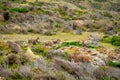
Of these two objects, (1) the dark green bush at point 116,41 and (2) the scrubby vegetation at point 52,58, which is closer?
(2) the scrubby vegetation at point 52,58

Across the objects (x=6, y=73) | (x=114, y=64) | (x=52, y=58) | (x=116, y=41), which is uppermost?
(x=6, y=73)

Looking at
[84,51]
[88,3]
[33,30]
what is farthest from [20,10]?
[88,3]

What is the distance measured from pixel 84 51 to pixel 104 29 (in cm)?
1740

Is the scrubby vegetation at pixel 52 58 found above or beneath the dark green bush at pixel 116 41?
above

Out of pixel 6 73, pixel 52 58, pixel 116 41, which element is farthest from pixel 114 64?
pixel 116 41

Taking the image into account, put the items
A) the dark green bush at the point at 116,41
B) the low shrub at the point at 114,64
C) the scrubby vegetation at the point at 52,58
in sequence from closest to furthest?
the scrubby vegetation at the point at 52,58, the low shrub at the point at 114,64, the dark green bush at the point at 116,41

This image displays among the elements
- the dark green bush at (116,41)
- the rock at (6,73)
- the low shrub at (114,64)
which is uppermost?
the rock at (6,73)

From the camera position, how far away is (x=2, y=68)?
410 inches

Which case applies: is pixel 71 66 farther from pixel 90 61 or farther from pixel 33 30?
pixel 33 30

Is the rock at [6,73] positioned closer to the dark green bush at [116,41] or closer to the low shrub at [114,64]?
the low shrub at [114,64]

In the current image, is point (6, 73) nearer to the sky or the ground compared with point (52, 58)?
nearer to the sky

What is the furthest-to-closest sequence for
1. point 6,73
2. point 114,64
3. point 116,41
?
1. point 116,41
2. point 114,64
3. point 6,73

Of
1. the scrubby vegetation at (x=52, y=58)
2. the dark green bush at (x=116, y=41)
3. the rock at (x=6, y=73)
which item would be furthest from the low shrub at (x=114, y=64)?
the dark green bush at (x=116, y=41)

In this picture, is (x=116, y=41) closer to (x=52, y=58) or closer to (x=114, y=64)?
(x=114, y=64)
